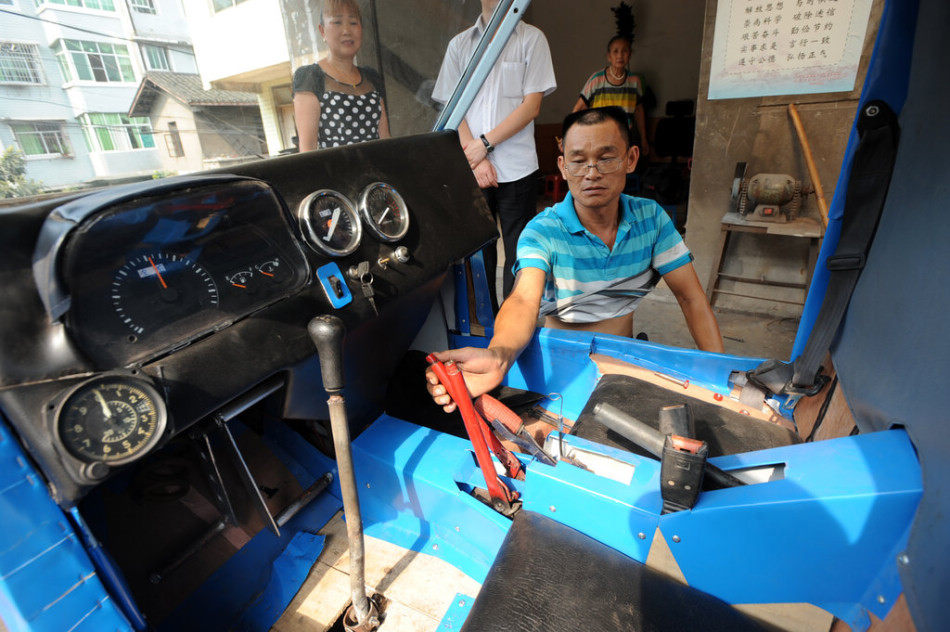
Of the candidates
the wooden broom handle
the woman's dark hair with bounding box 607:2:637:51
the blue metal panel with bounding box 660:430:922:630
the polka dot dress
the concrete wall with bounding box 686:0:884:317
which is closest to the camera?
the blue metal panel with bounding box 660:430:922:630

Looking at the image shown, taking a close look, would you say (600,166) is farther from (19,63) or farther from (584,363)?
(19,63)

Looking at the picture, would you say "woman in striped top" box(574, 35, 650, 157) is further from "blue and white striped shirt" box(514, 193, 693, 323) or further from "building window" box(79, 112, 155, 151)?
"building window" box(79, 112, 155, 151)

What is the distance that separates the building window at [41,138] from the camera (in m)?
0.82

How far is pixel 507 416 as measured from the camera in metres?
1.13

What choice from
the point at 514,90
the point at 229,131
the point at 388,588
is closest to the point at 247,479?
the point at 388,588

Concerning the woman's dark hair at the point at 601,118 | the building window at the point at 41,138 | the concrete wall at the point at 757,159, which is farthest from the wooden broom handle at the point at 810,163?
the building window at the point at 41,138

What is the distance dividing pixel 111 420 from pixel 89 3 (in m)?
0.77

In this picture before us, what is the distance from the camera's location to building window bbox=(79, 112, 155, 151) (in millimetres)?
872

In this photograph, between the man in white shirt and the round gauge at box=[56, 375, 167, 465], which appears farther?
the man in white shirt

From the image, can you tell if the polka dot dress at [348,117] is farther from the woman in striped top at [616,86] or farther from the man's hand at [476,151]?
the woman in striped top at [616,86]

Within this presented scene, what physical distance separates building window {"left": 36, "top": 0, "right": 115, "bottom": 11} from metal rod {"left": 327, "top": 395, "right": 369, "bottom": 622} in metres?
0.84

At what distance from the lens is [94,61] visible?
0.85 m

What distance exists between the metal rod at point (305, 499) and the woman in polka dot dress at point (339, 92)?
0.96 m

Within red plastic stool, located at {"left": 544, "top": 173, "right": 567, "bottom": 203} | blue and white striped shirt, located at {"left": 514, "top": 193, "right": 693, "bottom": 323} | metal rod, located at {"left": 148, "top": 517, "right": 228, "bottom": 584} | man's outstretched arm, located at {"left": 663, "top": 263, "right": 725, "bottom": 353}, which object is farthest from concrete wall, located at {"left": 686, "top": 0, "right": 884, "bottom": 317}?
metal rod, located at {"left": 148, "top": 517, "right": 228, "bottom": 584}
